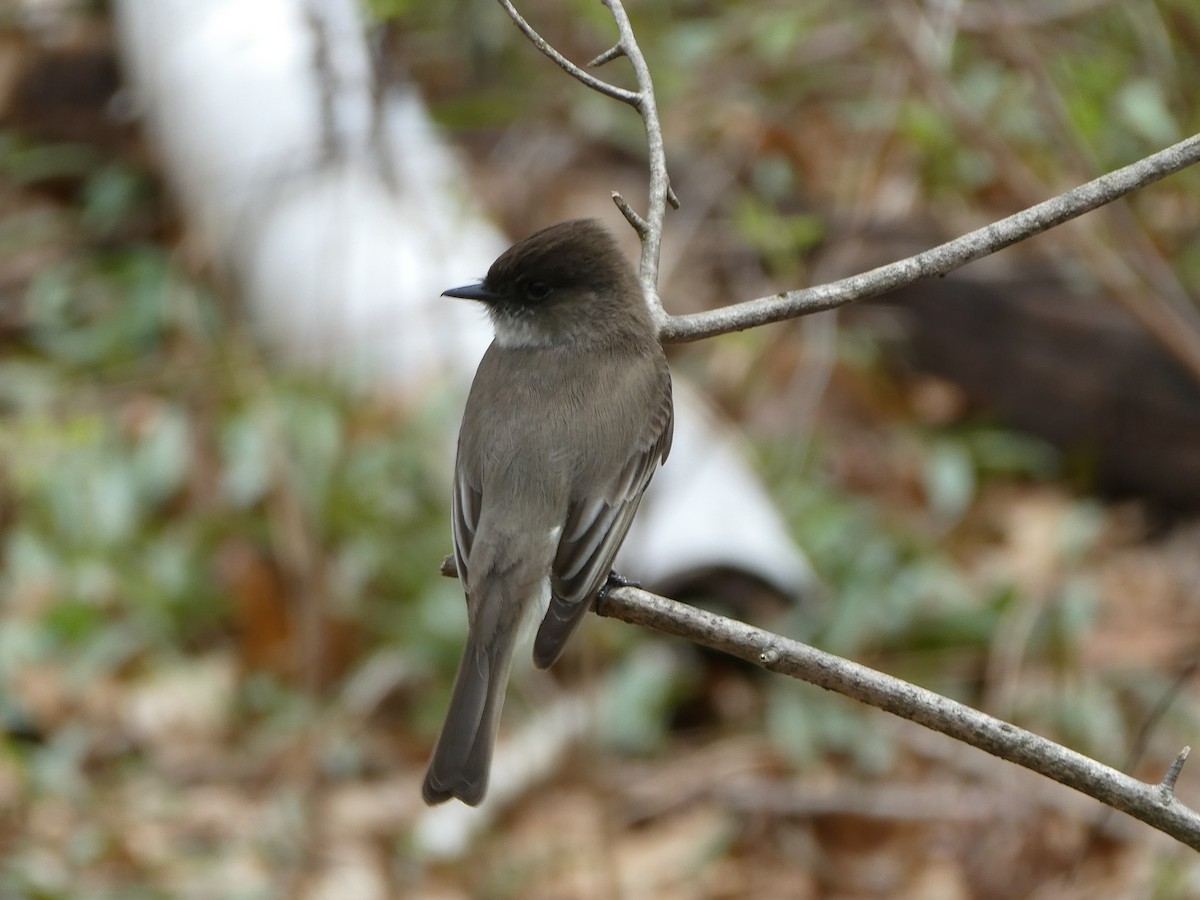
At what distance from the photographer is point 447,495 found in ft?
18.1

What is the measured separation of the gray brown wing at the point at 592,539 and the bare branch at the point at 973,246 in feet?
2.00

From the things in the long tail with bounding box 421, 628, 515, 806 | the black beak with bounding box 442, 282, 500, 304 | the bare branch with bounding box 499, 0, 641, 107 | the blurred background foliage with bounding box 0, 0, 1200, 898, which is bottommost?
the blurred background foliage with bounding box 0, 0, 1200, 898

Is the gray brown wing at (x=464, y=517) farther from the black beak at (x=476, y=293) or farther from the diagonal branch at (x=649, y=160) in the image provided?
the diagonal branch at (x=649, y=160)

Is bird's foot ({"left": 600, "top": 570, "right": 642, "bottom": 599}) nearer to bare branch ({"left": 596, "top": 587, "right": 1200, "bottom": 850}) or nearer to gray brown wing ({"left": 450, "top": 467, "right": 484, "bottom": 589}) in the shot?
gray brown wing ({"left": 450, "top": 467, "right": 484, "bottom": 589})

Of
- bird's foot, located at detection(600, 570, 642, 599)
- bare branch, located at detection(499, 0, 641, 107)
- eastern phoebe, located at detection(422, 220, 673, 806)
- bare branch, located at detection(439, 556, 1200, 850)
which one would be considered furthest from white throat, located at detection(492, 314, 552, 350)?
bare branch, located at detection(439, 556, 1200, 850)

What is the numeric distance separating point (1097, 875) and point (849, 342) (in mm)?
2851

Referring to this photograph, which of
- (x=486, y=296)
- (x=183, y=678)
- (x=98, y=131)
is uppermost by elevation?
(x=486, y=296)

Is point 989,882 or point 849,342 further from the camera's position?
point 849,342

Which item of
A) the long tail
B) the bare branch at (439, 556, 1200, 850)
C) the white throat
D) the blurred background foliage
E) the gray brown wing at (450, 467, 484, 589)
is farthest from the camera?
the blurred background foliage

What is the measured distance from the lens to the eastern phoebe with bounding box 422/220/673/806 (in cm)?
286

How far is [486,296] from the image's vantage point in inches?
125

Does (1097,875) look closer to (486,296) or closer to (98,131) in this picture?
(486,296)

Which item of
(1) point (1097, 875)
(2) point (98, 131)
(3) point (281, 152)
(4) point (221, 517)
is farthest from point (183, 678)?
(2) point (98, 131)

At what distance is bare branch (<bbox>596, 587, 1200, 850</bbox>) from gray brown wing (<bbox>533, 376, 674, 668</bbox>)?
63cm
